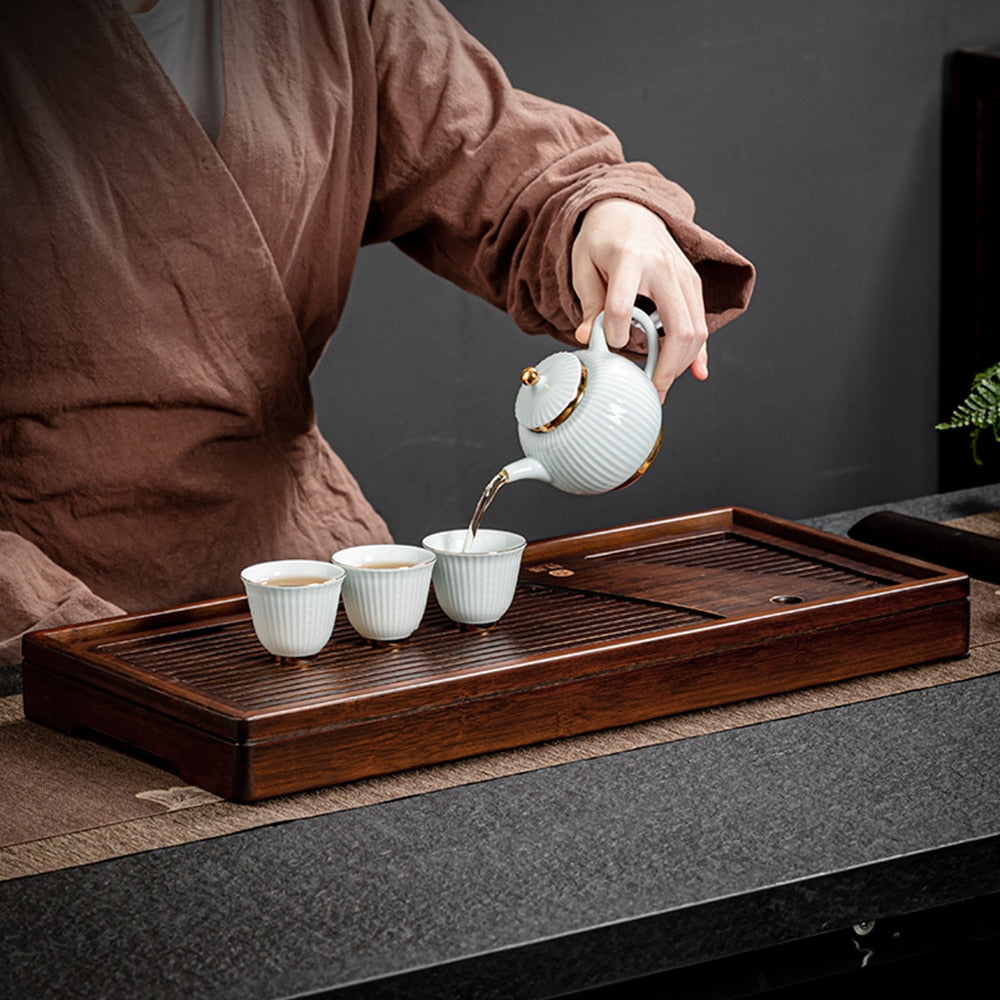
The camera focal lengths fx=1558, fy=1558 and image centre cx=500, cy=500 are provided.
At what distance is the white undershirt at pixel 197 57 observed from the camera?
149 centimetres

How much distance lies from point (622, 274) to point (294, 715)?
1.63ft

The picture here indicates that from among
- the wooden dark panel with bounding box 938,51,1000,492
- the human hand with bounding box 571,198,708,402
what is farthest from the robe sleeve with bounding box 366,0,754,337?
the wooden dark panel with bounding box 938,51,1000,492

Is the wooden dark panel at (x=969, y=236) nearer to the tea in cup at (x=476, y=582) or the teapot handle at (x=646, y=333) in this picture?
the teapot handle at (x=646, y=333)

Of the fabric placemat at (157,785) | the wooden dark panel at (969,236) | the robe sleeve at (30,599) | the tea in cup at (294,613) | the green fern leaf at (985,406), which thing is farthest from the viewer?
the wooden dark panel at (969,236)

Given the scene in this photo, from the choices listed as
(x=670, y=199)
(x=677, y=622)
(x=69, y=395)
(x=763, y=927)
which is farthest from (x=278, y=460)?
(x=763, y=927)

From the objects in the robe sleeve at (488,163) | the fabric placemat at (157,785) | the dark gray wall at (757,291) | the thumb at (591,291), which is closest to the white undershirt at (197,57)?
the robe sleeve at (488,163)

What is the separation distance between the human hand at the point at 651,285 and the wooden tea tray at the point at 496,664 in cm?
19

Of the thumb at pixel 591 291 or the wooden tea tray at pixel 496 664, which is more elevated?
the thumb at pixel 591 291

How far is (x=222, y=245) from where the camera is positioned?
4.91 ft

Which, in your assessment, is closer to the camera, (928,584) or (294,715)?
(294,715)

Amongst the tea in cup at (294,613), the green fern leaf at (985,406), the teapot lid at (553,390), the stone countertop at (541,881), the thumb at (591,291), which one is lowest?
the stone countertop at (541,881)

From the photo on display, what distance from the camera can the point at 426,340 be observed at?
10.3ft

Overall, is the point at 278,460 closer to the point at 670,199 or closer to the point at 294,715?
the point at 670,199

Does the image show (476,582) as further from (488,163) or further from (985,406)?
(985,406)
